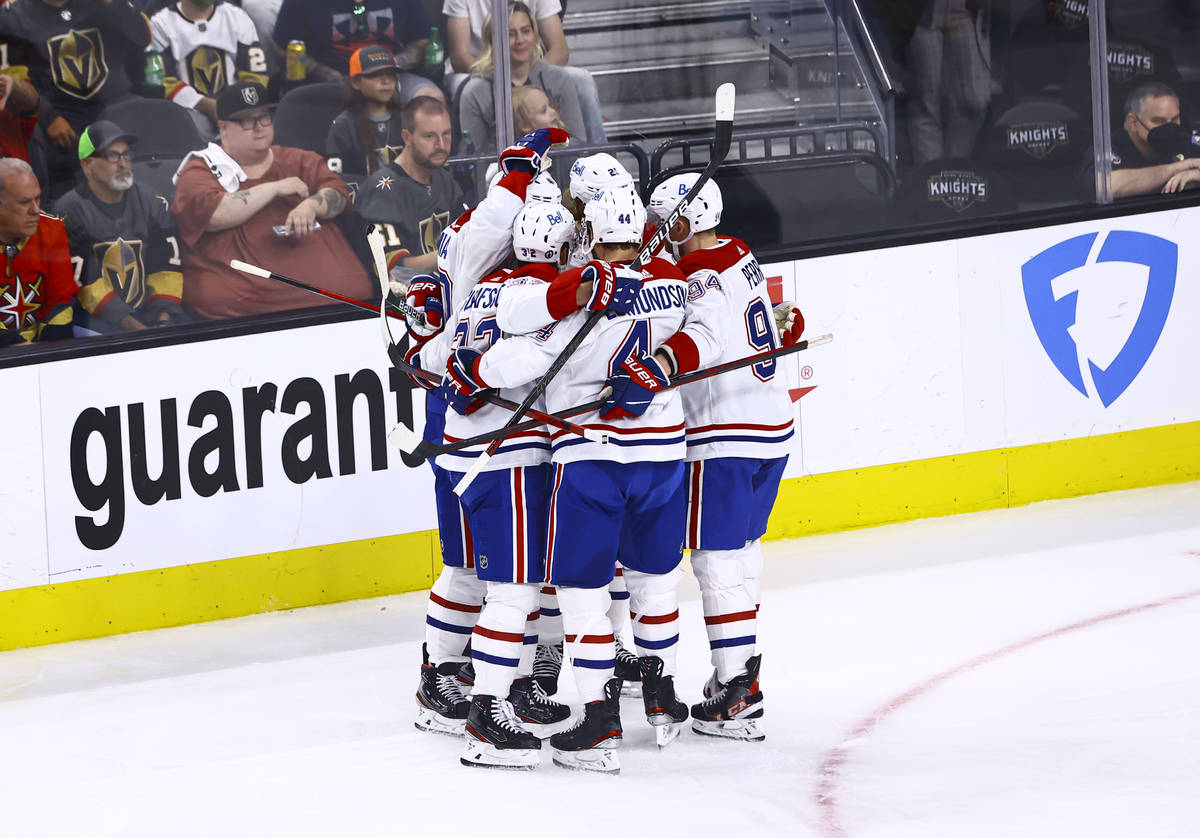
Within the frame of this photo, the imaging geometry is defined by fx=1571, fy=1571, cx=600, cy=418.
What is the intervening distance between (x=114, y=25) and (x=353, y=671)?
191 centimetres

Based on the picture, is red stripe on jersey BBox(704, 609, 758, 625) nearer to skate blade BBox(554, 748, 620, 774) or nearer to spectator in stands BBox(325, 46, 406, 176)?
skate blade BBox(554, 748, 620, 774)

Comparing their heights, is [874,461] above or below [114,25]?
below

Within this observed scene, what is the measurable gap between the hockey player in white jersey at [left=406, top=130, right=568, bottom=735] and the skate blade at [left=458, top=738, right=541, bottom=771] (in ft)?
0.74

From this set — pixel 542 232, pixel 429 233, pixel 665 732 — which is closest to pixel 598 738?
pixel 665 732

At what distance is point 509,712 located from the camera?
11.0 feet

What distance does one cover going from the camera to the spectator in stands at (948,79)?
5457 mm

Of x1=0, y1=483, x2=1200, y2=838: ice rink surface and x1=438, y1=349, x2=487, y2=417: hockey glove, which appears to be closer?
x1=0, y1=483, x2=1200, y2=838: ice rink surface

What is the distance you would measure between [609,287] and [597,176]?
0.32 metres

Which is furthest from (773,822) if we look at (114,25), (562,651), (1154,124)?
(1154,124)

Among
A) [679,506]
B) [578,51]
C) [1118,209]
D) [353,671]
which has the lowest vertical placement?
A: [353,671]

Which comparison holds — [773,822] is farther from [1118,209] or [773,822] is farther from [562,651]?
[1118,209]

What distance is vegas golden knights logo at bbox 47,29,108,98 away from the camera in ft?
14.1

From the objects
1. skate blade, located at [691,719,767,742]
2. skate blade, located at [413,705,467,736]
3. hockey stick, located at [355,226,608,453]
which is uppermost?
hockey stick, located at [355,226,608,453]

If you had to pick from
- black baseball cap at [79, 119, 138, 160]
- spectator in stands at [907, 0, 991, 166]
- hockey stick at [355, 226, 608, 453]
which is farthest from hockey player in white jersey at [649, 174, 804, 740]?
spectator in stands at [907, 0, 991, 166]
